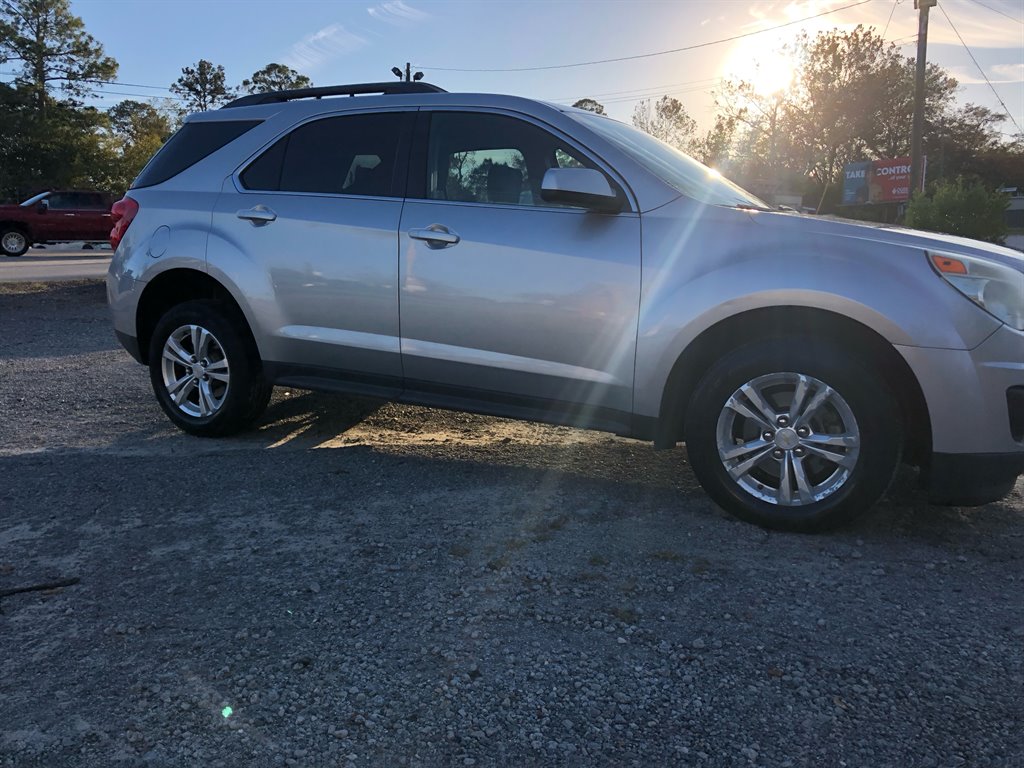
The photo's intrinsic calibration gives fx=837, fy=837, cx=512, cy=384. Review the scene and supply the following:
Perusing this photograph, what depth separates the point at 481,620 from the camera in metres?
2.80

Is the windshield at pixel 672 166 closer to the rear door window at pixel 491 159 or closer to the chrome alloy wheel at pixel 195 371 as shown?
the rear door window at pixel 491 159

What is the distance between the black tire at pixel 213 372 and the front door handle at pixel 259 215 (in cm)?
56

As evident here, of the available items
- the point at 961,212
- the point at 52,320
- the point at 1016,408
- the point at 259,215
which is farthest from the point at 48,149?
the point at 1016,408

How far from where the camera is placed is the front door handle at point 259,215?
15.2 ft

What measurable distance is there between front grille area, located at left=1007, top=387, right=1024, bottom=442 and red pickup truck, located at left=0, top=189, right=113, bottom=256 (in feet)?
80.9

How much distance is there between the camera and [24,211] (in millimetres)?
23531

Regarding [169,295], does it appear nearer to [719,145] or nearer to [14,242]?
[14,242]

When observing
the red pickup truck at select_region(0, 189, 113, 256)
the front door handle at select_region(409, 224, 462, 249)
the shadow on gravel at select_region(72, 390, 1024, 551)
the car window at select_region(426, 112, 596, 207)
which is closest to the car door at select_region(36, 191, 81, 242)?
the red pickup truck at select_region(0, 189, 113, 256)

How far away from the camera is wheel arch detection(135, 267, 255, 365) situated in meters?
4.98

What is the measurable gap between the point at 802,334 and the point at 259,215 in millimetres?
2945

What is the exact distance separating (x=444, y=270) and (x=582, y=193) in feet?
2.69

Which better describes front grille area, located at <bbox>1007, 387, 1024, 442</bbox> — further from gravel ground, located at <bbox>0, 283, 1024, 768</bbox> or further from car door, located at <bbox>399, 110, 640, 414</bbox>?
car door, located at <bbox>399, 110, 640, 414</bbox>

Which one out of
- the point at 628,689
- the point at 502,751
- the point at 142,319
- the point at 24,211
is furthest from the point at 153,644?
the point at 24,211

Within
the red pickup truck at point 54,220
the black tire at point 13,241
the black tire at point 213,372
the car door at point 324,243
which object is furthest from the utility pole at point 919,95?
the black tire at point 13,241
